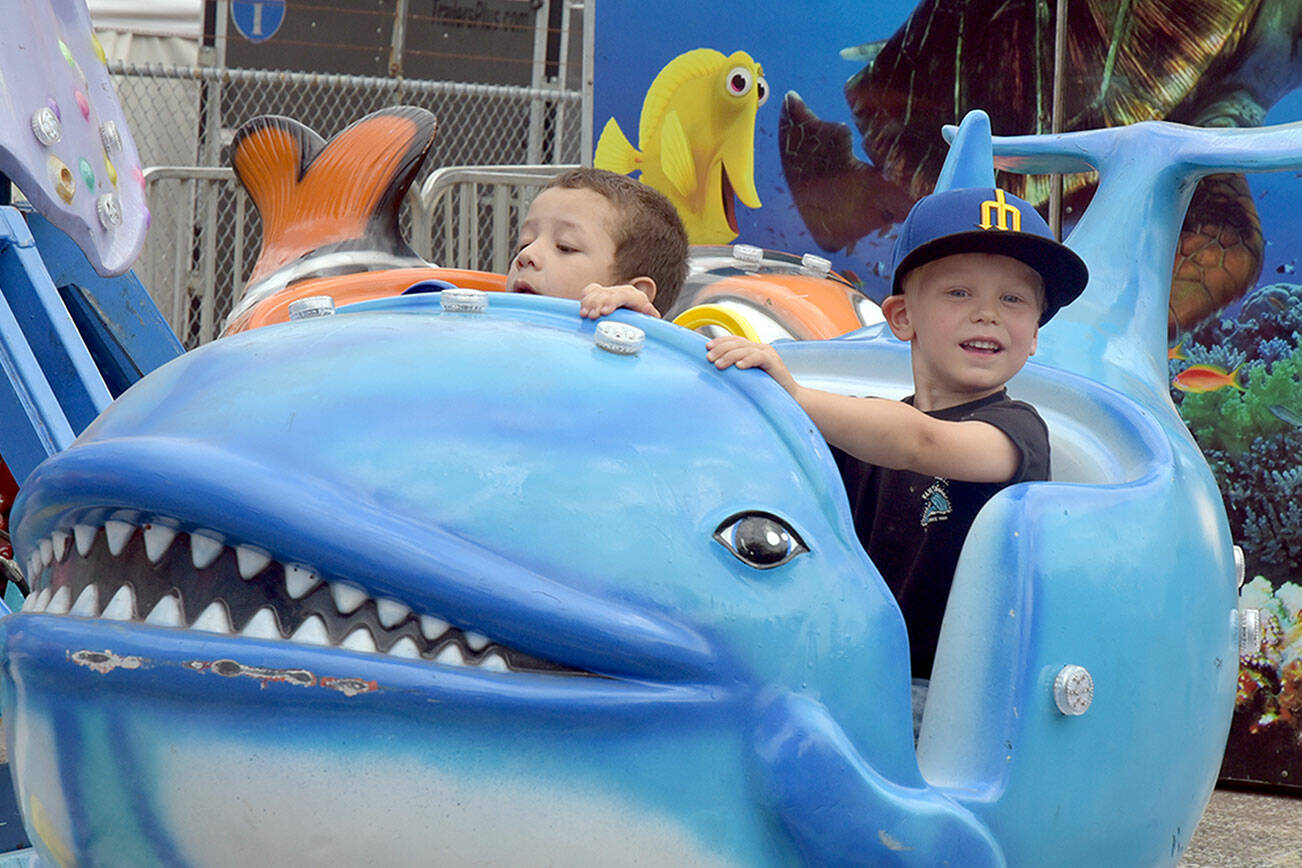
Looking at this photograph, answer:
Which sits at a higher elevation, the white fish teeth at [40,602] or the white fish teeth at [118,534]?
the white fish teeth at [118,534]

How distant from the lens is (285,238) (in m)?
3.38

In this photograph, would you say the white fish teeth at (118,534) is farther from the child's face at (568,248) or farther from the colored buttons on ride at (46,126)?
the colored buttons on ride at (46,126)

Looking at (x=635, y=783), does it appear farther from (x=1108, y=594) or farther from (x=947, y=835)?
(x=1108, y=594)

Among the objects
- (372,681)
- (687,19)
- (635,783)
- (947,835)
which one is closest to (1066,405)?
(947,835)

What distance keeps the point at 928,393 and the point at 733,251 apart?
1.71 m

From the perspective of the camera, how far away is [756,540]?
3.98 feet

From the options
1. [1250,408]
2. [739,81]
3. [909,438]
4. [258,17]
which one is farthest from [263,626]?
[258,17]

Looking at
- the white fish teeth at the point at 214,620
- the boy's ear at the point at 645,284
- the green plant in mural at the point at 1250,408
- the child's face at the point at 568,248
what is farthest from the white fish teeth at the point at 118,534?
the green plant in mural at the point at 1250,408

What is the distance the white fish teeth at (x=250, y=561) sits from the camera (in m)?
1.14

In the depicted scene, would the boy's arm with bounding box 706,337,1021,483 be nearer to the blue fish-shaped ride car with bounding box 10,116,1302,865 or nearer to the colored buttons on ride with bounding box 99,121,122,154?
the blue fish-shaped ride car with bounding box 10,116,1302,865

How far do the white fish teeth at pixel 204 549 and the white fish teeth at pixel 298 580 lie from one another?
63 mm

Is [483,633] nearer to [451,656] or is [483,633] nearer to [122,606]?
[451,656]

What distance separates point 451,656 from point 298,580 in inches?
5.2

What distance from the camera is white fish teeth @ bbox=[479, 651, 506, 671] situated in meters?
1.14
